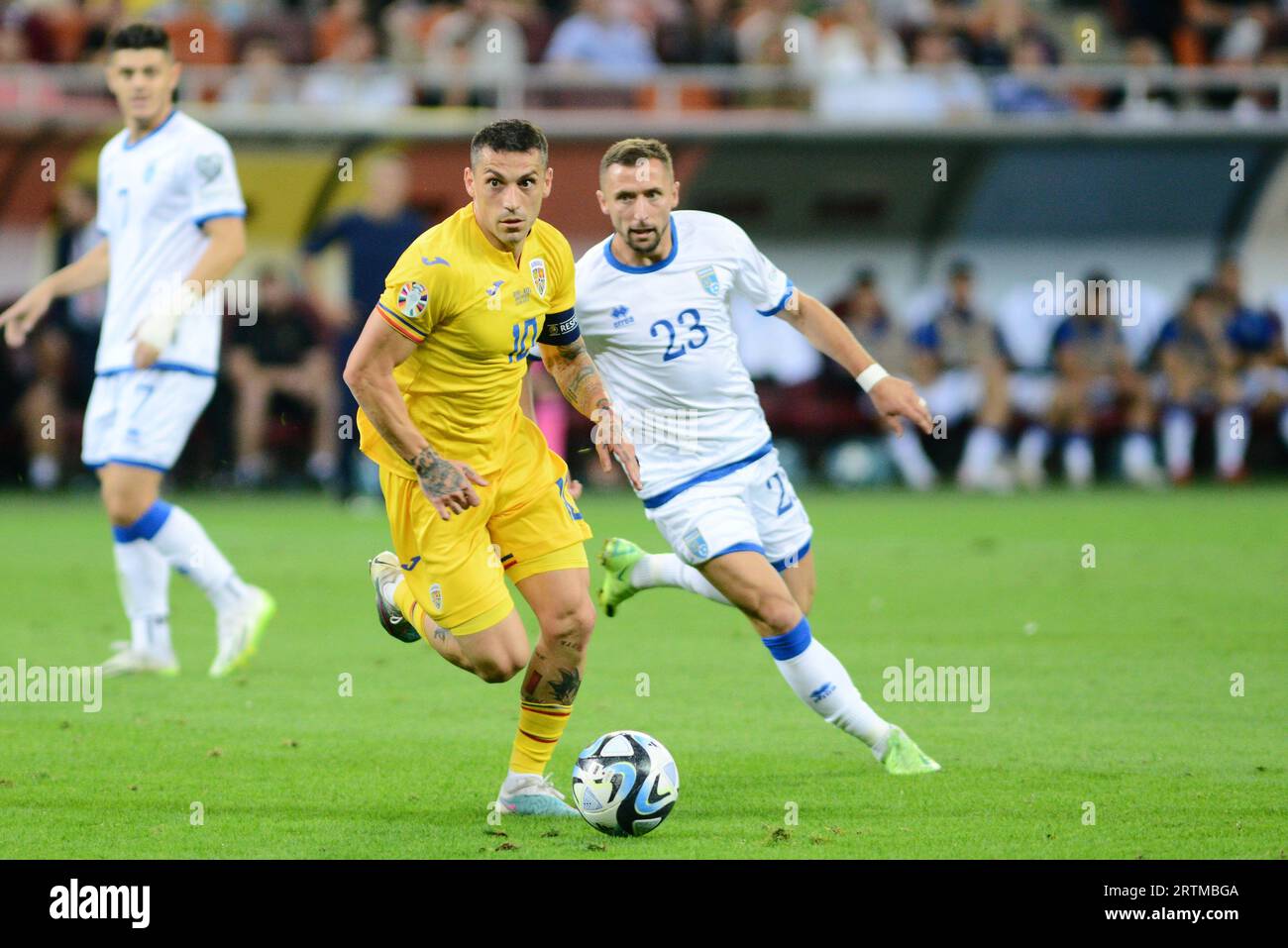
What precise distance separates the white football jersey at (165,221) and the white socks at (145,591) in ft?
2.94

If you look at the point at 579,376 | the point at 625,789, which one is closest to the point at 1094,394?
the point at 579,376

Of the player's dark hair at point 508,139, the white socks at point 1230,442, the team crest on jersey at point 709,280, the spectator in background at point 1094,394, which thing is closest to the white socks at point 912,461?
the spectator in background at point 1094,394

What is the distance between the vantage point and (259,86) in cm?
2014

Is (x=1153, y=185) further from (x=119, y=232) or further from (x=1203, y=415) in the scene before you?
(x=119, y=232)

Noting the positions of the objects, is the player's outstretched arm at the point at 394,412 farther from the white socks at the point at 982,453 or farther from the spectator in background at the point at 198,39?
the spectator in background at the point at 198,39

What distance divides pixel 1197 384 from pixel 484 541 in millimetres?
15279

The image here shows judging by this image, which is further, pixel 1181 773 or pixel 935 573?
pixel 935 573

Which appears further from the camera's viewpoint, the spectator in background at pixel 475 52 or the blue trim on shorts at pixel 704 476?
the spectator in background at pixel 475 52

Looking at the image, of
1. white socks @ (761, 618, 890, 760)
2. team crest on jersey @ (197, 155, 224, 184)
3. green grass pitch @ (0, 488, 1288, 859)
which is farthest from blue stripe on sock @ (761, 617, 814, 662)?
team crest on jersey @ (197, 155, 224, 184)

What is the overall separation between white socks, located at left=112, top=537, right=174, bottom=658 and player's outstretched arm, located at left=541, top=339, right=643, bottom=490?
3.08 m

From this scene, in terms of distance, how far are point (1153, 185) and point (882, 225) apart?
315cm

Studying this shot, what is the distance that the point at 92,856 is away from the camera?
5688 mm

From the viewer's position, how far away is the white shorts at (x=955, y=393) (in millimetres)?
20344
